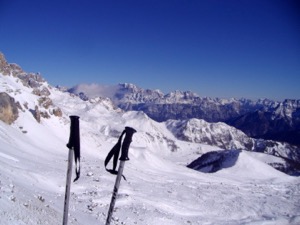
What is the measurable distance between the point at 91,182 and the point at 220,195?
71.6 feet

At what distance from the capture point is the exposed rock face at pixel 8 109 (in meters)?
63.4

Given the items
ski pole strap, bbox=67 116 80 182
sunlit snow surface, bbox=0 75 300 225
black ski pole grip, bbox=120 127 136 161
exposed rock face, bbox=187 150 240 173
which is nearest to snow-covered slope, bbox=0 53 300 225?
sunlit snow surface, bbox=0 75 300 225

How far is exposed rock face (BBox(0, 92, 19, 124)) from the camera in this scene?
208 feet

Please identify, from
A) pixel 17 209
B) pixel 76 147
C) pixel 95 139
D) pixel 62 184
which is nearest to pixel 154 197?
pixel 62 184

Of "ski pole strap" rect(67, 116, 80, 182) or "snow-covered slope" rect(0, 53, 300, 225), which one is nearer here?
"ski pole strap" rect(67, 116, 80, 182)

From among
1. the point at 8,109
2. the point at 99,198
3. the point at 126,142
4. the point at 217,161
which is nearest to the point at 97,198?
the point at 99,198

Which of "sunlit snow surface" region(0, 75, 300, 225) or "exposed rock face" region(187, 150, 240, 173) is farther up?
"exposed rock face" region(187, 150, 240, 173)

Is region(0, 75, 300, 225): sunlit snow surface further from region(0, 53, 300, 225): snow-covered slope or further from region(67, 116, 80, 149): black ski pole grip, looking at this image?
region(67, 116, 80, 149): black ski pole grip

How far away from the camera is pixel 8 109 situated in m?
65.2

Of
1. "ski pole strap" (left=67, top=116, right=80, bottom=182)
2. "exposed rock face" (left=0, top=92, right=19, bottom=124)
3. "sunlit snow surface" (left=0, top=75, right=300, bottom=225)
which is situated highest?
"exposed rock face" (left=0, top=92, right=19, bottom=124)

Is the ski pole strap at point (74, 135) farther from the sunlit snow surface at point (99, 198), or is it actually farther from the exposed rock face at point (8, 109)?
the exposed rock face at point (8, 109)

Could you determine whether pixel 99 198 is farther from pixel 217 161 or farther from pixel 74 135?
pixel 217 161

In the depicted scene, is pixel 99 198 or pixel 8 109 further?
pixel 8 109

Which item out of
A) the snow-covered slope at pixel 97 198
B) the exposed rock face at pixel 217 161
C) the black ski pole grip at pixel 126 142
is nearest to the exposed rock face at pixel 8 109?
the snow-covered slope at pixel 97 198
